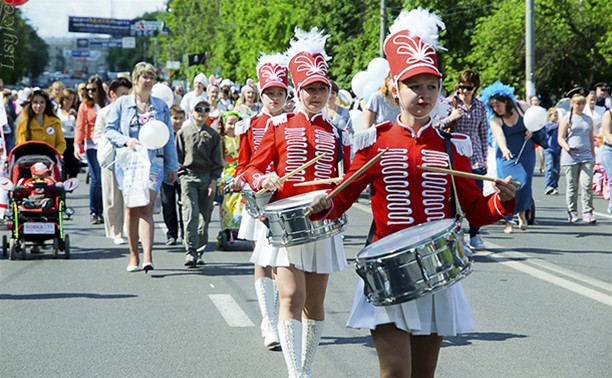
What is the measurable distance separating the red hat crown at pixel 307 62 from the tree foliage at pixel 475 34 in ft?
94.9

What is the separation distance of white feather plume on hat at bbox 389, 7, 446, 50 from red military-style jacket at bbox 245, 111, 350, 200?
1.80 meters

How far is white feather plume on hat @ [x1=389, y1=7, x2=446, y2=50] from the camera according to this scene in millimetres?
5301

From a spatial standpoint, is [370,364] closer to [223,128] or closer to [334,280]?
[334,280]

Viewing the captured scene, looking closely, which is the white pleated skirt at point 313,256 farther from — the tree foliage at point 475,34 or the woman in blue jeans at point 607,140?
the tree foliage at point 475,34

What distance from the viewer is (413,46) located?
5.22 m

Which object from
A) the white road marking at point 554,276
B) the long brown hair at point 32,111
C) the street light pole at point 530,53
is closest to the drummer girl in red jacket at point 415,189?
the white road marking at point 554,276

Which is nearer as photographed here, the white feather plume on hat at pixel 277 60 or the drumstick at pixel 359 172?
the drumstick at pixel 359 172

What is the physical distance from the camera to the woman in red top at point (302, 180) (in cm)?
674

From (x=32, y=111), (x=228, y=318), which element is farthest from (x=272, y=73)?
(x=32, y=111)

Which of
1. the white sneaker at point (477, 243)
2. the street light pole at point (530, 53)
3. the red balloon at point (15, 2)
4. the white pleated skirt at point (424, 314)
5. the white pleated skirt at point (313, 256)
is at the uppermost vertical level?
the street light pole at point (530, 53)

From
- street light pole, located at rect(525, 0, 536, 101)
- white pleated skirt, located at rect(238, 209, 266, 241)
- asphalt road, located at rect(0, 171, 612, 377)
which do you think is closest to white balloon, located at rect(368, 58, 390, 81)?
asphalt road, located at rect(0, 171, 612, 377)

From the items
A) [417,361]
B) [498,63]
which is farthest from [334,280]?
[498,63]

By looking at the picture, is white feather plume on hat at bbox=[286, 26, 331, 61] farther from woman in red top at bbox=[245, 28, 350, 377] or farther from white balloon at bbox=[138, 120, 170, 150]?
white balloon at bbox=[138, 120, 170, 150]

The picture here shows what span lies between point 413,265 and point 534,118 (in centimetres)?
964
